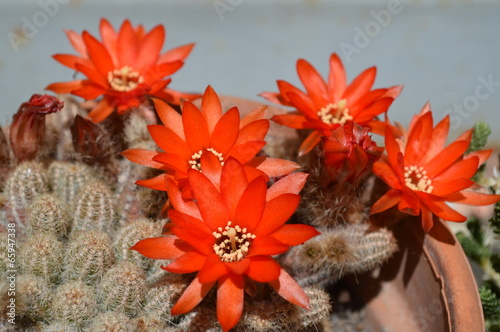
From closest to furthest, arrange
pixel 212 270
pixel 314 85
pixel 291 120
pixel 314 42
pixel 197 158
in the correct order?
pixel 212 270, pixel 197 158, pixel 291 120, pixel 314 85, pixel 314 42

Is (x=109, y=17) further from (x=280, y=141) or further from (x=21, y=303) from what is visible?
(x=21, y=303)

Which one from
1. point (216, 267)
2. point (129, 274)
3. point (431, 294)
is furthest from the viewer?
point (431, 294)

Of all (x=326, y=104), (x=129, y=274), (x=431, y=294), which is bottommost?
(x=431, y=294)

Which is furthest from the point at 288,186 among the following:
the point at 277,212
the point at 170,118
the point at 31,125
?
the point at 31,125

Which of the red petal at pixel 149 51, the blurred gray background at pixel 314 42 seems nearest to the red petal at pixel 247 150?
the red petal at pixel 149 51

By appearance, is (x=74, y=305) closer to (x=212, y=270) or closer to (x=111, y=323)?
(x=111, y=323)

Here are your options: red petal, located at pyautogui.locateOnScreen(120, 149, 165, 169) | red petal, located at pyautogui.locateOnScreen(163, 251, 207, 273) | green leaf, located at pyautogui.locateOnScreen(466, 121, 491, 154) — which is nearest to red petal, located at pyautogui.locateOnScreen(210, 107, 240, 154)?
red petal, located at pyautogui.locateOnScreen(120, 149, 165, 169)

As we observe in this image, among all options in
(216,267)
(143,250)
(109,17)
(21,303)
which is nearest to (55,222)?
(21,303)
